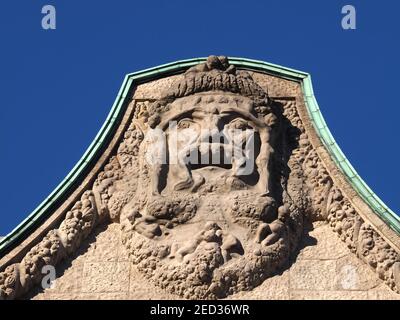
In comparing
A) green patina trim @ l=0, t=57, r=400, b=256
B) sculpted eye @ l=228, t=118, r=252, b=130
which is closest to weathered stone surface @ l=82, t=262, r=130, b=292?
green patina trim @ l=0, t=57, r=400, b=256

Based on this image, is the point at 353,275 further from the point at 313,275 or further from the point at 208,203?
the point at 208,203

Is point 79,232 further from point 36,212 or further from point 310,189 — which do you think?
point 310,189

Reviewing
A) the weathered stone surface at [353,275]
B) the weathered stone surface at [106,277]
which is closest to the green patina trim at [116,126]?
the weathered stone surface at [353,275]

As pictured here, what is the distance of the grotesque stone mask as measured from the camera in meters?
18.7

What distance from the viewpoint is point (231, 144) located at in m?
19.4

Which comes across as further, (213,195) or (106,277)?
(213,195)

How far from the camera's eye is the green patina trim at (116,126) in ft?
62.9

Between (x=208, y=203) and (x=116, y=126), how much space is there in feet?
5.13

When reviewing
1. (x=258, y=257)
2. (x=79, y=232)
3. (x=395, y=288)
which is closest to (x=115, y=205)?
(x=79, y=232)

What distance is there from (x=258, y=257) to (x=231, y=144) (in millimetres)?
1319

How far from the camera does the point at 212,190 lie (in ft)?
62.8
